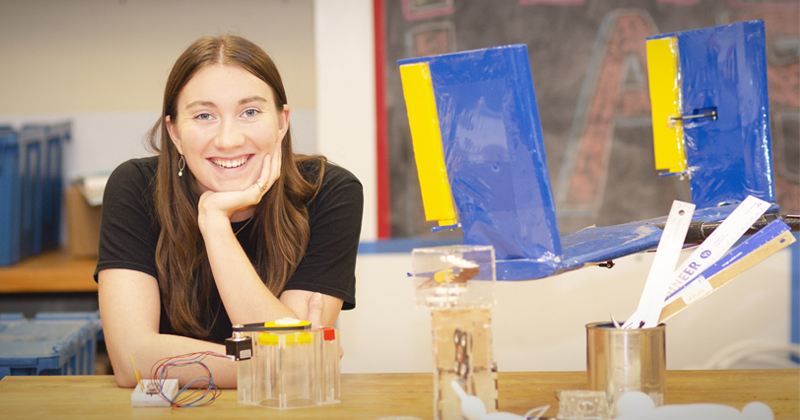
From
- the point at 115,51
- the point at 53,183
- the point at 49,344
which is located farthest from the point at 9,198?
the point at 49,344

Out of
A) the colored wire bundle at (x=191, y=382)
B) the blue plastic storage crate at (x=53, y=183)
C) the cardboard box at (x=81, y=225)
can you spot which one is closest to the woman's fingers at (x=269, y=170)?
the colored wire bundle at (x=191, y=382)

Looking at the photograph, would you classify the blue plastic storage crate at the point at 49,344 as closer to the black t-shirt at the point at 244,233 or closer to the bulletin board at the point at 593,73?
the black t-shirt at the point at 244,233

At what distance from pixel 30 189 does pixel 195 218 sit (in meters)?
1.49

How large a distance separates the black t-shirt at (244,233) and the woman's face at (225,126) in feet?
0.47

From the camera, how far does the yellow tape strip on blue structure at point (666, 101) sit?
105cm

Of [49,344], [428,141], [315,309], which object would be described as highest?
[428,141]

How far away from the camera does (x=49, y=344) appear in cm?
161

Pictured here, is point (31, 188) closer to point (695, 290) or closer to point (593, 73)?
point (593, 73)

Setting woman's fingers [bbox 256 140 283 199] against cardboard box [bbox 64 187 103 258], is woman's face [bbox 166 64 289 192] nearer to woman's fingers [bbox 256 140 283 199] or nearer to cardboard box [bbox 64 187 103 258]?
woman's fingers [bbox 256 140 283 199]

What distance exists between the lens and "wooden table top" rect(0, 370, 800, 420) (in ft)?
2.83

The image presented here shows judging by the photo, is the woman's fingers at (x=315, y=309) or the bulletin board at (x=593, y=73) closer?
the woman's fingers at (x=315, y=309)

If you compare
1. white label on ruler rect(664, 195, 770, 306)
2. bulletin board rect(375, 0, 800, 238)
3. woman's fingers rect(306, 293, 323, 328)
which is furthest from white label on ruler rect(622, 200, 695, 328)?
bulletin board rect(375, 0, 800, 238)

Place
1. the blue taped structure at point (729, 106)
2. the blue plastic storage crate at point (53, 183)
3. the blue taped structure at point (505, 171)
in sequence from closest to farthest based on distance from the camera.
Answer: the blue taped structure at point (505, 171) → the blue taped structure at point (729, 106) → the blue plastic storage crate at point (53, 183)

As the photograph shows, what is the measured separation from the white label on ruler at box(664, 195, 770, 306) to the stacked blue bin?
222cm
